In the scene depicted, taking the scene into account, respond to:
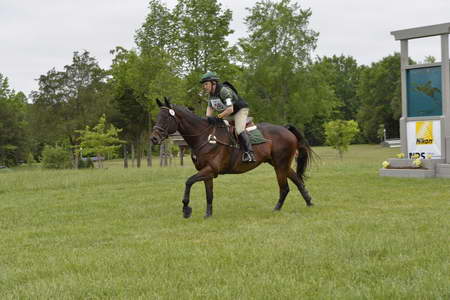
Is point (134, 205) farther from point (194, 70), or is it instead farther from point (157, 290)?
point (194, 70)

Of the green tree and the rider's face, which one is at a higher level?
the green tree

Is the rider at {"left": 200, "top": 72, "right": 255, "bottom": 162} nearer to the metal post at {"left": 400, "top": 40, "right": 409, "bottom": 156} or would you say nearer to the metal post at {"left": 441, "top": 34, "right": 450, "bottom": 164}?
the metal post at {"left": 400, "top": 40, "right": 409, "bottom": 156}

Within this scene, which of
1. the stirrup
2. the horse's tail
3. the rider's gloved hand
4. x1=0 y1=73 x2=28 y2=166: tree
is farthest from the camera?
x1=0 y1=73 x2=28 y2=166: tree

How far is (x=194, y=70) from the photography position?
40.6m

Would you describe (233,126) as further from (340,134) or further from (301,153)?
(340,134)

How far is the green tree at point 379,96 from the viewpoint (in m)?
75.8

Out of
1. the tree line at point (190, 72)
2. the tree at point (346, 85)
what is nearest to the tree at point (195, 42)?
the tree line at point (190, 72)

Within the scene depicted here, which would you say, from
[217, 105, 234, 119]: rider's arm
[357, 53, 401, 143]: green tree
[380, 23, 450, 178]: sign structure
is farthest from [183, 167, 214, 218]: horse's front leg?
[357, 53, 401, 143]: green tree

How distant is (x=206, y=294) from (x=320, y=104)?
47.0 m

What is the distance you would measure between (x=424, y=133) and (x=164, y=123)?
1075 cm

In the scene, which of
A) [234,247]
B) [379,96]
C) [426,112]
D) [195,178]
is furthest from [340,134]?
[234,247]

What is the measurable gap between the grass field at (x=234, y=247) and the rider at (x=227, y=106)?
1434mm

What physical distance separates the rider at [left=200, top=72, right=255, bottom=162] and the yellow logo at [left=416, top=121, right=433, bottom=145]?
9.03 m

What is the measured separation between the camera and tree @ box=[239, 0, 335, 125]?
48.2m
